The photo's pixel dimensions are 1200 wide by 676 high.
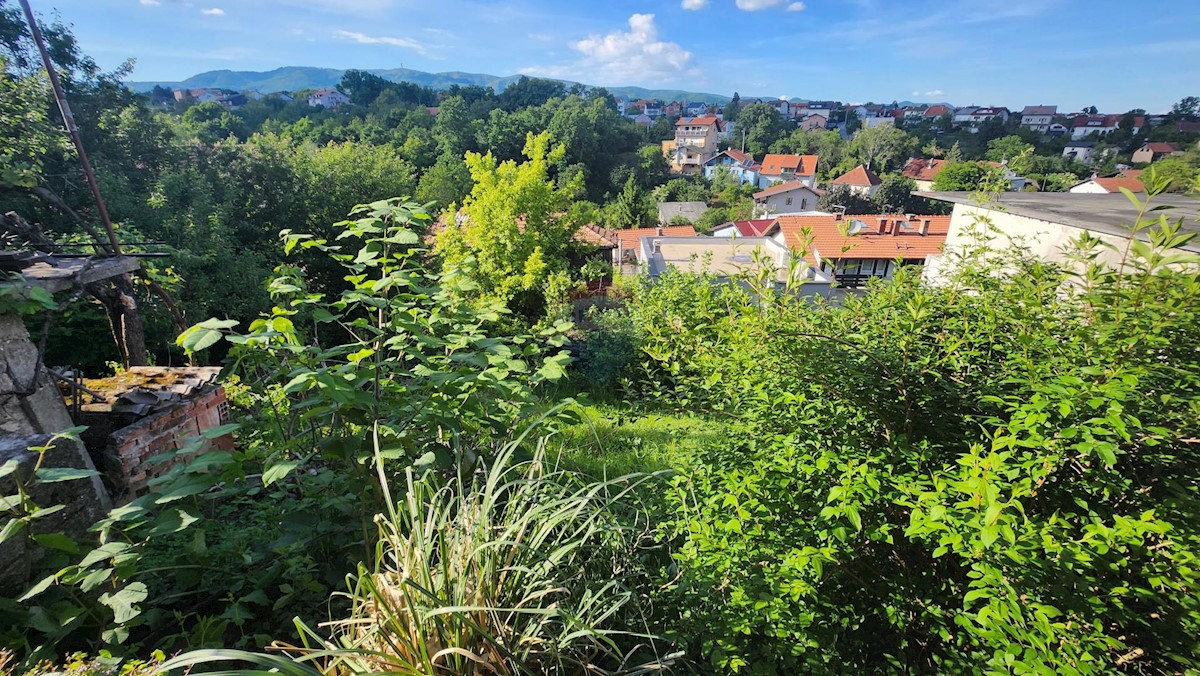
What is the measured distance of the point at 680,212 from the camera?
3709 centimetres

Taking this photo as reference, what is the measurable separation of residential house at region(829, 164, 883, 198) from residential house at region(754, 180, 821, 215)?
338 centimetres

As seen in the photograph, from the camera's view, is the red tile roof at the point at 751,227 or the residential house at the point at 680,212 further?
the residential house at the point at 680,212

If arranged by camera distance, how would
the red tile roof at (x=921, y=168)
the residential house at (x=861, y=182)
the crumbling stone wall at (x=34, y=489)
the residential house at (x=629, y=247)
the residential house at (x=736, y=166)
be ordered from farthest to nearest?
the residential house at (x=736, y=166)
the red tile roof at (x=921, y=168)
the residential house at (x=861, y=182)
the residential house at (x=629, y=247)
the crumbling stone wall at (x=34, y=489)

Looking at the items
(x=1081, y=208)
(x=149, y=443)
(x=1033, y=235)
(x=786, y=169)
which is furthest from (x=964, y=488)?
(x=786, y=169)

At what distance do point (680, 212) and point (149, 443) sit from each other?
36726mm

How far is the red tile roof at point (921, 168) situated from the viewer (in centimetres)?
4479

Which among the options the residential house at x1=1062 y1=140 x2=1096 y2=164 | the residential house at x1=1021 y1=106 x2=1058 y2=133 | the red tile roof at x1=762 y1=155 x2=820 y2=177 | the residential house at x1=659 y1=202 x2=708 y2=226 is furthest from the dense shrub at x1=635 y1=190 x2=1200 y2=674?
the residential house at x1=1021 y1=106 x2=1058 y2=133

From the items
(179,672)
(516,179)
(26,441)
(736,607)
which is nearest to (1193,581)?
(736,607)

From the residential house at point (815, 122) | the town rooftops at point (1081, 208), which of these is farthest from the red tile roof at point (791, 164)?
the town rooftops at point (1081, 208)

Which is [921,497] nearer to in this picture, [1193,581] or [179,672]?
[1193,581]

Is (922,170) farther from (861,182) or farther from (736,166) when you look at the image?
(736,166)

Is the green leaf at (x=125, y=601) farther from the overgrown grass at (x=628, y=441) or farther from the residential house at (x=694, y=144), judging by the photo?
the residential house at (x=694, y=144)

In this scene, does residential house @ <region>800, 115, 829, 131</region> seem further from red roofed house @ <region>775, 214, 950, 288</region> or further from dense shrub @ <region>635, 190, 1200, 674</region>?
dense shrub @ <region>635, 190, 1200, 674</region>

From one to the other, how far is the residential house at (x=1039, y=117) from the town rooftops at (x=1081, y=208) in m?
95.2
